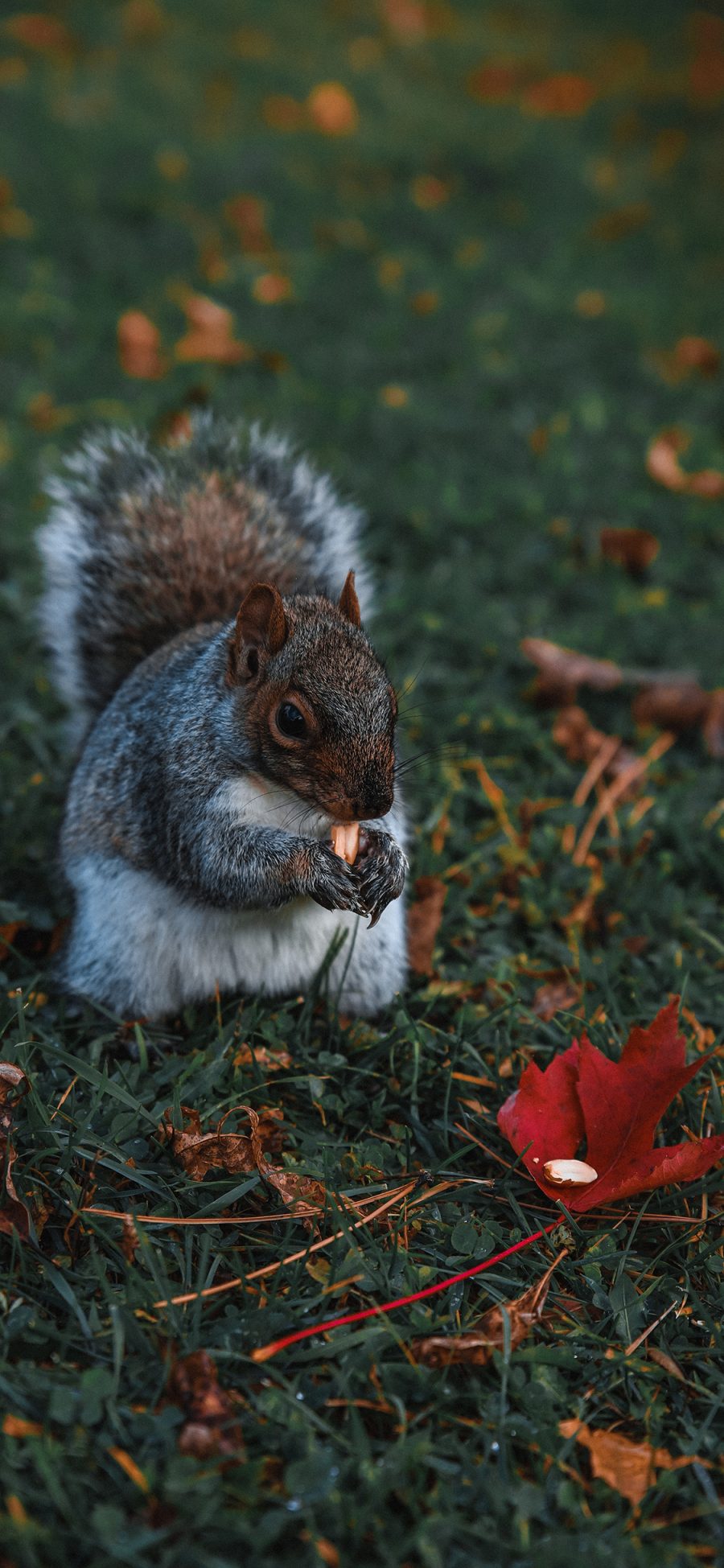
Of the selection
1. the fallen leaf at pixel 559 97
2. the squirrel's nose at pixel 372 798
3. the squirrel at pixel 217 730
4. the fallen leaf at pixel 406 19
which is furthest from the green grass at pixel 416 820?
the fallen leaf at pixel 406 19

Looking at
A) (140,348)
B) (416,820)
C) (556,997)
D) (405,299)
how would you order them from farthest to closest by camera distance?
1. (405,299)
2. (140,348)
3. (416,820)
4. (556,997)

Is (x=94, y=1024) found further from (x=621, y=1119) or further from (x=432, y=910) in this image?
(x=621, y=1119)

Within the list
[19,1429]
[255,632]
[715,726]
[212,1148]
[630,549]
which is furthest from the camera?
[630,549]

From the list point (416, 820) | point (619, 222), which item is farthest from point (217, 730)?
point (619, 222)

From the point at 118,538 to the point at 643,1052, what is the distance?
140cm

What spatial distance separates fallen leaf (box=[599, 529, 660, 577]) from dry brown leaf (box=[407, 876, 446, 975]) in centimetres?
162

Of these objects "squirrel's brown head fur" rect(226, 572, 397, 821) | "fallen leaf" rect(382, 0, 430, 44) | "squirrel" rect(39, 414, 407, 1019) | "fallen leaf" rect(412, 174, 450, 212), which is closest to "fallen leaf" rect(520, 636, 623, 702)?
"squirrel" rect(39, 414, 407, 1019)

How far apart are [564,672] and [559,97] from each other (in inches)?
221

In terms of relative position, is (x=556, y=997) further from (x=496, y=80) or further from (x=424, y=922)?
(x=496, y=80)

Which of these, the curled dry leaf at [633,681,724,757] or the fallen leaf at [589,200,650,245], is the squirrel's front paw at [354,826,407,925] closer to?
the curled dry leaf at [633,681,724,757]

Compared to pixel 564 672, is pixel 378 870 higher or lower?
lower

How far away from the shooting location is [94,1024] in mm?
2230

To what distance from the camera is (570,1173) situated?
1911 millimetres

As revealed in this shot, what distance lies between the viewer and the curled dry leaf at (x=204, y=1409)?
4.92 feet
